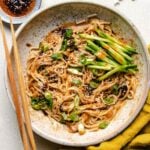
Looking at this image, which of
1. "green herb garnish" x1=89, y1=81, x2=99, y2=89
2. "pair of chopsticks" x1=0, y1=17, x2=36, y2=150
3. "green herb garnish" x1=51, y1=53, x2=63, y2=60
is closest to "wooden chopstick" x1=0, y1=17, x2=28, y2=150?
"pair of chopsticks" x1=0, y1=17, x2=36, y2=150

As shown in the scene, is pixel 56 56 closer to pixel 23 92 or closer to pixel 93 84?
pixel 93 84

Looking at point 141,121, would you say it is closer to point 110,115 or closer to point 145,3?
point 110,115

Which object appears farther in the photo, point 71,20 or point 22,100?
point 71,20

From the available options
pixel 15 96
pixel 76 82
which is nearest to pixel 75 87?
pixel 76 82

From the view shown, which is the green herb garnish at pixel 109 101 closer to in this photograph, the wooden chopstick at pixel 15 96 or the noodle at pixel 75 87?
the noodle at pixel 75 87

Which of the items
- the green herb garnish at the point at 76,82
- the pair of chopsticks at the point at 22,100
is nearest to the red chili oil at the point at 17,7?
the pair of chopsticks at the point at 22,100

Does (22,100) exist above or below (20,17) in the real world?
below
